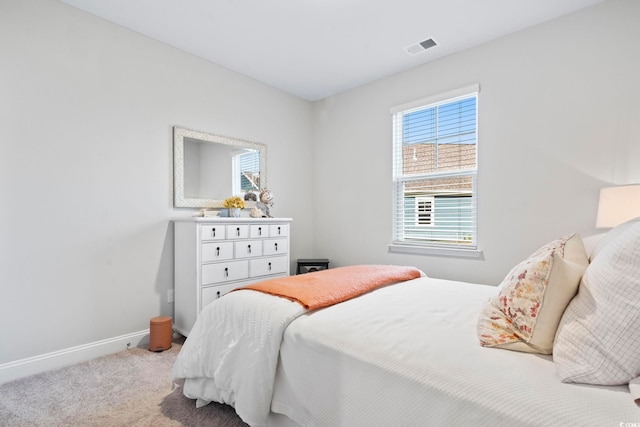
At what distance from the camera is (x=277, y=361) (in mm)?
1414

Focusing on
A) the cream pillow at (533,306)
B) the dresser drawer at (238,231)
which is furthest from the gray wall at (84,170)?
the cream pillow at (533,306)

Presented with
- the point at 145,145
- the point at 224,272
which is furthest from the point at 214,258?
the point at 145,145

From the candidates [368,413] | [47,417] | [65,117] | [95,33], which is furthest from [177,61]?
[368,413]

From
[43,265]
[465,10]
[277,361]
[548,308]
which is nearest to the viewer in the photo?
[548,308]

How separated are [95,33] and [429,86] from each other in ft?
9.79

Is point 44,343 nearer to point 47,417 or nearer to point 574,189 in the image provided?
point 47,417

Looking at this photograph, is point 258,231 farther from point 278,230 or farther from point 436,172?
point 436,172

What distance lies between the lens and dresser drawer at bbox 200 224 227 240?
8.89 feet

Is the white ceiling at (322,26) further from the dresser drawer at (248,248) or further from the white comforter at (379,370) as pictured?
the white comforter at (379,370)

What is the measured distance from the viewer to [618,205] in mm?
2047

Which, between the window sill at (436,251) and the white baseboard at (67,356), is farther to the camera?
the window sill at (436,251)

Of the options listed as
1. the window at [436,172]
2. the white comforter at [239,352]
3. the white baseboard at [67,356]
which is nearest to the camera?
the white comforter at [239,352]

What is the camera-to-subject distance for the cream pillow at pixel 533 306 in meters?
1.08

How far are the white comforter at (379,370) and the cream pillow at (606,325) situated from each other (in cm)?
4
